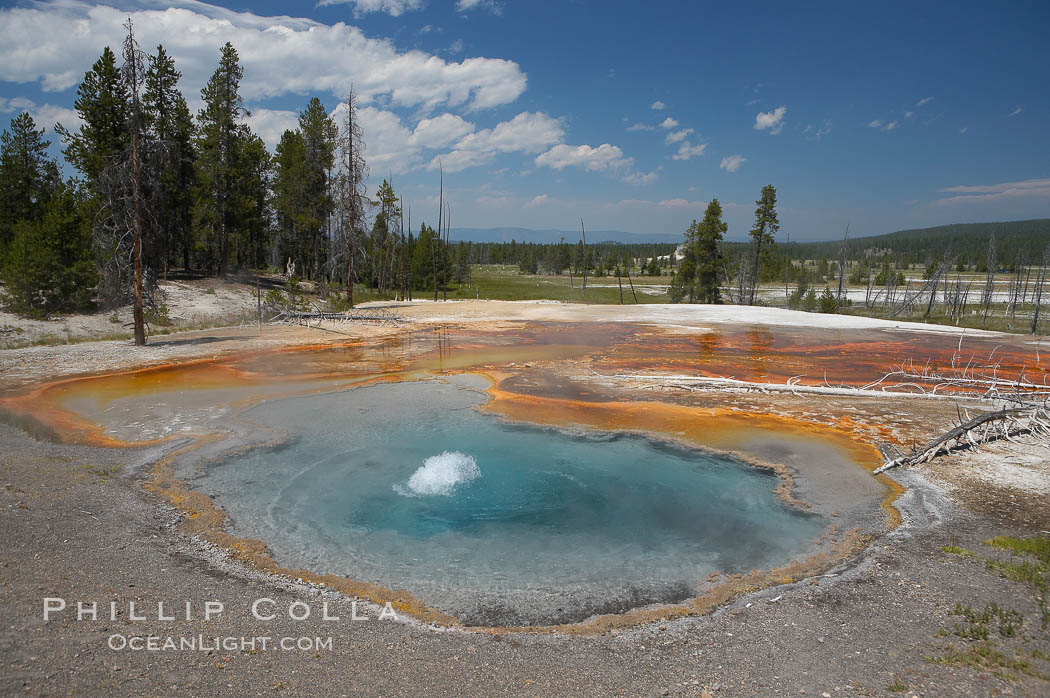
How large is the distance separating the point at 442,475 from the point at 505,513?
1.52 meters

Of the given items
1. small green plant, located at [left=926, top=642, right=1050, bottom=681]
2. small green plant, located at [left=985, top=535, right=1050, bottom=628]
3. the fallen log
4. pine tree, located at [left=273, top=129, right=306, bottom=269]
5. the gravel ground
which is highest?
pine tree, located at [left=273, top=129, right=306, bottom=269]

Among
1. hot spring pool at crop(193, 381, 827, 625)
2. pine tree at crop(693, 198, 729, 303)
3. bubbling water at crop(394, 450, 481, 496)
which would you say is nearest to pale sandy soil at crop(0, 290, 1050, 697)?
hot spring pool at crop(193, 381, 827, 625)

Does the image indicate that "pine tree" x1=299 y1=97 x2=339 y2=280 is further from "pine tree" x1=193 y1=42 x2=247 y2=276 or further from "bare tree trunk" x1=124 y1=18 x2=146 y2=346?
"bare tree trunk" x1=124 y1=18 x2=146 y2=346

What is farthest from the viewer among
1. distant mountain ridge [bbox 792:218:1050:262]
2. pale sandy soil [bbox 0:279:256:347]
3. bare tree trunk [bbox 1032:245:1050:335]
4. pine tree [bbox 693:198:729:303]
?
distant mountain ridge [bbox 792:218:1050:262]

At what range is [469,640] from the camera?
14.2 ft

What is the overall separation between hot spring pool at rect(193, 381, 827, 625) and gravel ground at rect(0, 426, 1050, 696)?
0.63 meters

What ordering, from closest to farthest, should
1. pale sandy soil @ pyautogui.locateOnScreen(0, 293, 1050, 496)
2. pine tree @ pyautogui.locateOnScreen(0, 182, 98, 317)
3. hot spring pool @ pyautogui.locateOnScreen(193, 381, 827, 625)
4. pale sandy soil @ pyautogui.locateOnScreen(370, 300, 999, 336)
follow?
hot spring pool @ pyautogui.locateOnScreen(193, 381, 827, 625), pale sandy soil @ pyautogui.locateOnScreen(0, 293, 1050, 496), pine tree @ pyautogui.locateOnScreen(0, 182, 98, 317), pale sandy soil @ pyautogui.locateOnScreen(370, 300, 999, 336)

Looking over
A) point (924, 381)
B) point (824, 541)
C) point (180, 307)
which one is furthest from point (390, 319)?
point (824, 541)

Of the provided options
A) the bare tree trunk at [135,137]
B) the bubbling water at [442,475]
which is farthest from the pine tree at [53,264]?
the bubbling water at [442,475]

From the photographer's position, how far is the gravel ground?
366cm

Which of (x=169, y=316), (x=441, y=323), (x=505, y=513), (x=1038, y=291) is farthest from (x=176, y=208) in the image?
(x=1038, y=291)

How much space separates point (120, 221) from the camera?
52.5 ft

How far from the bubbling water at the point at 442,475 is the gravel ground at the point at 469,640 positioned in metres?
2.71

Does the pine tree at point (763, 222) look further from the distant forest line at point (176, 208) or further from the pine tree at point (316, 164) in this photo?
the pine tree at point (316, 164)
